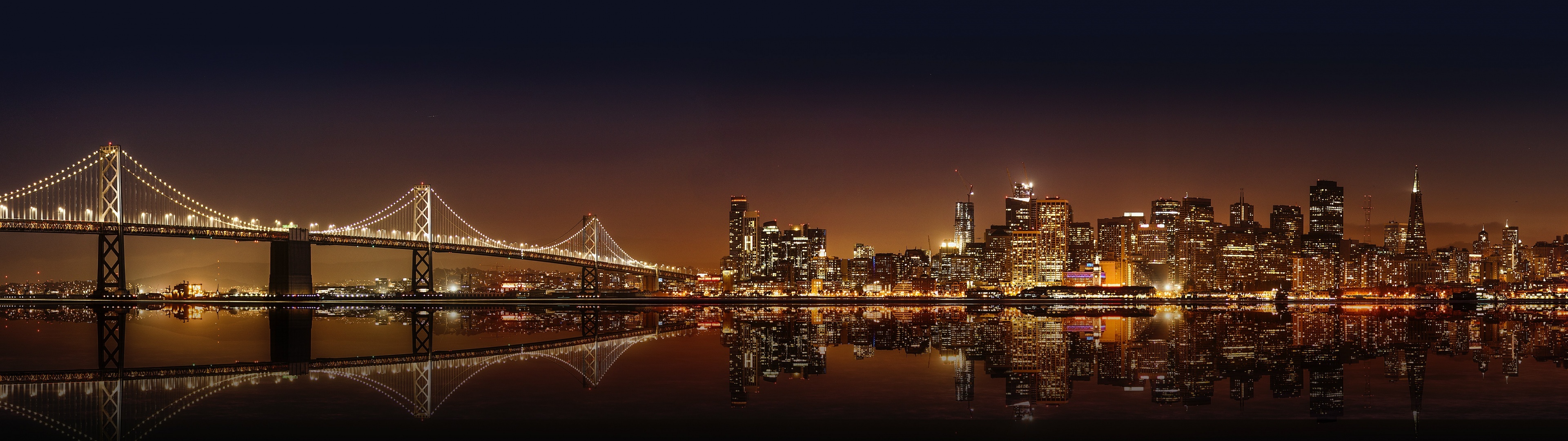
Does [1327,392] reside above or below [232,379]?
below

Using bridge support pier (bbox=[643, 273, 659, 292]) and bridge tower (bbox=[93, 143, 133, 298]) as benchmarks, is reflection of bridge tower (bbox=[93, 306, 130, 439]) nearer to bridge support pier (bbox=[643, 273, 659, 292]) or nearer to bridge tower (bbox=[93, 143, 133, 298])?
Answer: bridge tower (bbox=[93, 143, 133, 298])

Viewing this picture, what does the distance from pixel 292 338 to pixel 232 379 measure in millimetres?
15460

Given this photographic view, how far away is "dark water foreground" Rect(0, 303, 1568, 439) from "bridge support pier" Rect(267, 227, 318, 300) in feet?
168

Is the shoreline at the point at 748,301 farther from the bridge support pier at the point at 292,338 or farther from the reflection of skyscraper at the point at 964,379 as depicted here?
the reflection of skyscraper at the point at 964,379

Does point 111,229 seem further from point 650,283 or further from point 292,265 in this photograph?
point 650,283

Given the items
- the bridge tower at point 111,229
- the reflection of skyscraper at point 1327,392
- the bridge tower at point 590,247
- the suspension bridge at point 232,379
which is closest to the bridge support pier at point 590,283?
the bridge tower at point 590,247

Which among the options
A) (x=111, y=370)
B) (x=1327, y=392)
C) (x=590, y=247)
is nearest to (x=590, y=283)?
(x=590, y=247)

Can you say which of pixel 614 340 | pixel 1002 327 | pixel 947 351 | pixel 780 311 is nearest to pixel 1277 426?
pixel 947 351

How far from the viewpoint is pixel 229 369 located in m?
25.6

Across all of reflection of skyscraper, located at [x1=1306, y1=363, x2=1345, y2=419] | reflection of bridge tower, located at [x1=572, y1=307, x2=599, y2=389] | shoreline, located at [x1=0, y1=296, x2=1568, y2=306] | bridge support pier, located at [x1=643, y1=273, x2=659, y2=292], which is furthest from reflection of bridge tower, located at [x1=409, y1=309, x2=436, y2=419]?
bridge support pier, located at [x1=643, y1=273, x2=659, y2=292]

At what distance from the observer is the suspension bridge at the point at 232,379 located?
17.6 meters

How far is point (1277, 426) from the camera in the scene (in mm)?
16016

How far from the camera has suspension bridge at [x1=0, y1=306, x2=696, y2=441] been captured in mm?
17625

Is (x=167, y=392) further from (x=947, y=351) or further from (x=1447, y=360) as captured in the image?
(x=1447, y=360)
